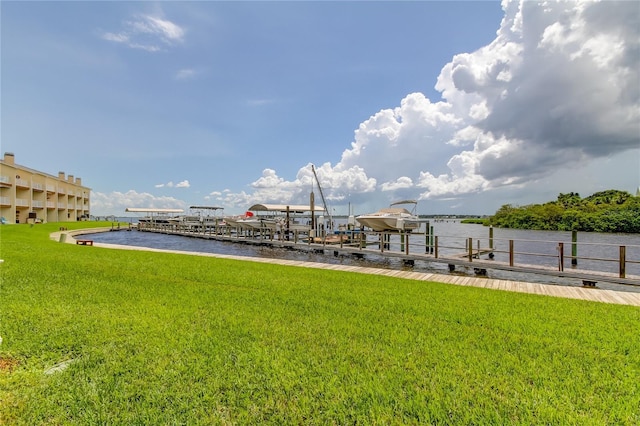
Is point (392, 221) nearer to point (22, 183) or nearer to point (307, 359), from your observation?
point (307, 359)

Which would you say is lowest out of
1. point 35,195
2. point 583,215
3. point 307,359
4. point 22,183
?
point 307,359

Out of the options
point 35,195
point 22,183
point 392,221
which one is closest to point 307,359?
point 392,221

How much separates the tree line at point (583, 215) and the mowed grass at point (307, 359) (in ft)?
129

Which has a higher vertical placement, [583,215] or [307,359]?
[583,215]

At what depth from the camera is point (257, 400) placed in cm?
241

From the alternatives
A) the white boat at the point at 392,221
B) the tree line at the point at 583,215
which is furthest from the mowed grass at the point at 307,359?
the tree line at the point at 583,215

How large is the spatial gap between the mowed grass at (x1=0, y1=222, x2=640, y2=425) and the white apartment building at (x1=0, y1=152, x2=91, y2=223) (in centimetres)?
4307

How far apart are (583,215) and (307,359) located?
190ft

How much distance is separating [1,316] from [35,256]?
6.21 metres

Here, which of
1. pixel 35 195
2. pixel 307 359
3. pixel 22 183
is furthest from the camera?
pixel 35 195

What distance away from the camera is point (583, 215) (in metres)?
46.3

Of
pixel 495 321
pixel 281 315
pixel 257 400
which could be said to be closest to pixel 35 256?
pixel 281 315

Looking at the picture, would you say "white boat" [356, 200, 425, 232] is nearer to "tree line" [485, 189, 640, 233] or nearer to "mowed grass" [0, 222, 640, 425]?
"mowed grass" [0, 222, 640, 425]

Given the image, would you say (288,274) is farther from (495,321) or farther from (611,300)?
(611,300)
